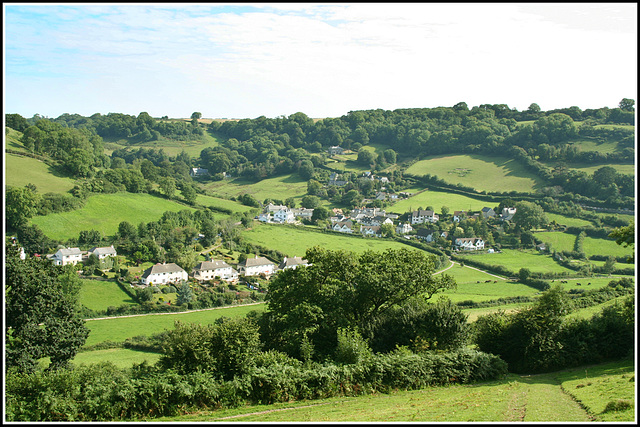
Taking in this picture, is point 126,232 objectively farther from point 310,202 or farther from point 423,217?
point 423,217

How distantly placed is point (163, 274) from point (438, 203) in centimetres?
4764

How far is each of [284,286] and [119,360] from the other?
11556 mm

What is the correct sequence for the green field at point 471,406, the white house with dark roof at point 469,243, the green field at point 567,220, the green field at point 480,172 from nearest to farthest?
1. the green field at point 471,406
2. the white house with dark roof at point 469,243
3. the green field at point 567,220
4. the green field at point 480,172

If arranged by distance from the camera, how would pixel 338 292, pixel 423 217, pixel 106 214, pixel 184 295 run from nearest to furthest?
pixel 338 292 → pixel 184 295 → pixel 106 214 → pixel 423 217

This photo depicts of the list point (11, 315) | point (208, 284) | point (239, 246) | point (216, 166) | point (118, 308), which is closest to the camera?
point (11, 315)

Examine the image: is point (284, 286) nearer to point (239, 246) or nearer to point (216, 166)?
point (239, 246)

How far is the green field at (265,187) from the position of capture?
8494 cm

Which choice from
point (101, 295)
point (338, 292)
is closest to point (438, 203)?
point (101, 295)

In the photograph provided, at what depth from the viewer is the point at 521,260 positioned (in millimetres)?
51062

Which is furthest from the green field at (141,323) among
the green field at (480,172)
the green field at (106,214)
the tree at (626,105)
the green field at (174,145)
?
the tree at (626,105)

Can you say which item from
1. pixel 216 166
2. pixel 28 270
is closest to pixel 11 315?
pixel 28 270

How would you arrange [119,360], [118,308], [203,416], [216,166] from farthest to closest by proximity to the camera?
[216,166] < [118,308] < [119,360] < [203,416]

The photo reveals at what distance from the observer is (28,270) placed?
18.0 m

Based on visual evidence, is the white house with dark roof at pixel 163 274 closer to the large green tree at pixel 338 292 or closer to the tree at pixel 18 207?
the tree at pixel 18 207
